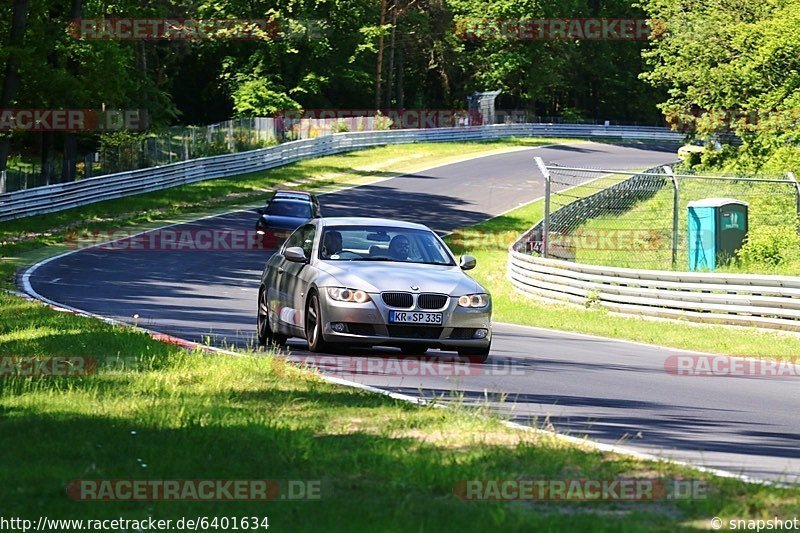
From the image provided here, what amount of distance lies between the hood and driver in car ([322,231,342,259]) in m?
0.34

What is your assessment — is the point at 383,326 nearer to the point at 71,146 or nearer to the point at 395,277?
the point at 395,277

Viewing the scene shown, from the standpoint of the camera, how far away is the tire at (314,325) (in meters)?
14.1

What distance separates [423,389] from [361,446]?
354cm

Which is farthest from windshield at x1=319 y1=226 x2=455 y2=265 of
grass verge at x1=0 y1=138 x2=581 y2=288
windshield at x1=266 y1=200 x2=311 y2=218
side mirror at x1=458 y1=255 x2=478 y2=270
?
windshield at x1=266 y1=200 x2=311 y2=218

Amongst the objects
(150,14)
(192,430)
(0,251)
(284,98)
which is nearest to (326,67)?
(284,98)

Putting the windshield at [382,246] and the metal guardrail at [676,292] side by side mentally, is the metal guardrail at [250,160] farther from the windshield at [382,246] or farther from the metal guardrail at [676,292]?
the windshield at [382,246]

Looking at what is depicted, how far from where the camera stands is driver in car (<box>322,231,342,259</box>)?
49.1ft

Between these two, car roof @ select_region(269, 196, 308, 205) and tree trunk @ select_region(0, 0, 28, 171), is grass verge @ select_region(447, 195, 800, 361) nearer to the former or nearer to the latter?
car roof @ select_region(269, 196, 308, 205)

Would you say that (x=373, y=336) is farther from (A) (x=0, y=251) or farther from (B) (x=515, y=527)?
(A) (x=0, y=251)

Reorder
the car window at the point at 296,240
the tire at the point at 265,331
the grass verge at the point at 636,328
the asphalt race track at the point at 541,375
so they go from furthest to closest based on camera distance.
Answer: the grass verge at the point at 636,328 → the car window at the point at 296,240 → the tire at the point at 265,331 → the asphalt race track at the point at 541,375

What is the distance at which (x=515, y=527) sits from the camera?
607cm

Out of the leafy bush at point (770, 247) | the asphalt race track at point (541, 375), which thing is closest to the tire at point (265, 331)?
the asphalt race track at point (541, 375)

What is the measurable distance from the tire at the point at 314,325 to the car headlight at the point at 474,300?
4.79 feet

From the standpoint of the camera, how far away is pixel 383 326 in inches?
541
